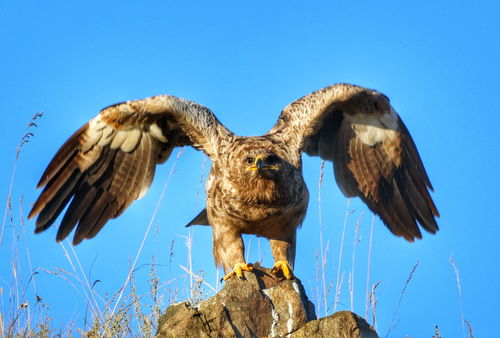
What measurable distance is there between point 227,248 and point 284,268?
1.90 feet

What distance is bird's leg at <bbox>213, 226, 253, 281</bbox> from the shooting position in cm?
575

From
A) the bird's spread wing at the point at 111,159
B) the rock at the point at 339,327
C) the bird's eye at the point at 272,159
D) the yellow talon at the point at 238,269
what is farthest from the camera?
the bird's spread wing at the point at 111,159

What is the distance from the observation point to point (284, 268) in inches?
219

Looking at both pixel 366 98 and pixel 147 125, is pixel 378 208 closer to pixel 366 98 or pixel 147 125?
pixel 366 98

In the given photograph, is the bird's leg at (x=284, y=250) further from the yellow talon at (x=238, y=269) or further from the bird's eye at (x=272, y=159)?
the bird's eye at (x=272, y=159)

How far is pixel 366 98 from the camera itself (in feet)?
22.0

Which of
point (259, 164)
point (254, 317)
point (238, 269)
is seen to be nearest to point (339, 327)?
point (254, 317)

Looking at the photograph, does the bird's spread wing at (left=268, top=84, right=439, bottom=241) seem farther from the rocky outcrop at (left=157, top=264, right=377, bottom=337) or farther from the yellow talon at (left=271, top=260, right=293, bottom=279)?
the rocky outcrop at (left=157, top=264, right=377, bottom=337)

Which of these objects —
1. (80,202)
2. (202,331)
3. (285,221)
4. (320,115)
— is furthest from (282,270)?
(80,202)

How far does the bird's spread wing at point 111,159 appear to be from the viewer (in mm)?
6422

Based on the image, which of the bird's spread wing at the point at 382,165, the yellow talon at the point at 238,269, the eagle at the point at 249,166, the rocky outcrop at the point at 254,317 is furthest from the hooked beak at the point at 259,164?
the bird's spread wing at the point at 382,165

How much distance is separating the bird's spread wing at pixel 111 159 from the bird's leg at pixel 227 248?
82 cm

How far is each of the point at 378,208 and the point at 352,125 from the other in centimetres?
89

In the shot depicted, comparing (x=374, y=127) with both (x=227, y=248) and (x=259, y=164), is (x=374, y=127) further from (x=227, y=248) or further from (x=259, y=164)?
(x=227, y=248)
